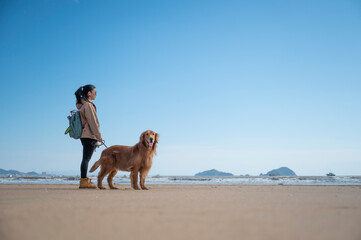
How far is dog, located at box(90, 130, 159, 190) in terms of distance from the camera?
5.89 metres

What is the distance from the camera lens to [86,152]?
6.23 meters

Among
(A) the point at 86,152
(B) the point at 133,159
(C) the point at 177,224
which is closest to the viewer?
(C) the point at 177,224

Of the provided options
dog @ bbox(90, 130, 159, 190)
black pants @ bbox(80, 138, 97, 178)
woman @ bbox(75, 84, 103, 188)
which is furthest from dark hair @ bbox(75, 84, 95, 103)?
dog @ bbox(90, 130, 159, 190)

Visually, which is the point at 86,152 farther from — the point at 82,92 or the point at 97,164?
the point at 82,92

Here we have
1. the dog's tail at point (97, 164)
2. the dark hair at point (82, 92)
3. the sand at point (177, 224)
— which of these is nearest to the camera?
the sand at point (177, 224)

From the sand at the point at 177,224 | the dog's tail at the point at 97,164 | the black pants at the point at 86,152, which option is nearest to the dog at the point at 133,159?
the dog's tail at the point at 97,164

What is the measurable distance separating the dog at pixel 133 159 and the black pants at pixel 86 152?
0.22 meters

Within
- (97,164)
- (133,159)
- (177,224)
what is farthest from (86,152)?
(177,224)

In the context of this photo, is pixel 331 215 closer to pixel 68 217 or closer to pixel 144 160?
pixel 68 217

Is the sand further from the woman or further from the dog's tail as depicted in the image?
the woman

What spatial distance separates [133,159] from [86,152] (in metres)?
1.21

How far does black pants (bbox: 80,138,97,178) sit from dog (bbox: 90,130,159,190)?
22 centimetres

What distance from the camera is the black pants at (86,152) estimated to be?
6098 mm

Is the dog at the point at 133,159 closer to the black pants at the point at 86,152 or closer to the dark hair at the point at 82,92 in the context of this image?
the black pants at the point at 86,152
